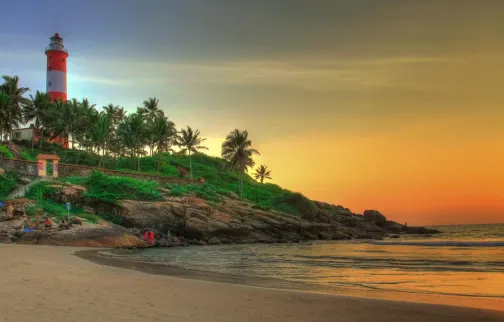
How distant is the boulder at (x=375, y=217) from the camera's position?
263 ft

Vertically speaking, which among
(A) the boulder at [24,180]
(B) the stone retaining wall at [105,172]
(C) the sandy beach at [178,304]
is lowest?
(C) the sandy beach at [178,304]

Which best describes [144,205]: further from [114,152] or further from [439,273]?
[114,152]

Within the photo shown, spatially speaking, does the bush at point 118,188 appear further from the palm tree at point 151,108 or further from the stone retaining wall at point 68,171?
the palm tree at point 151,108

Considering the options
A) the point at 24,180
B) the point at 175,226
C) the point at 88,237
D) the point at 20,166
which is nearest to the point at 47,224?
the point at 88,237

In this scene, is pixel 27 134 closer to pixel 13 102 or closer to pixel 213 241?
pixel 13 102

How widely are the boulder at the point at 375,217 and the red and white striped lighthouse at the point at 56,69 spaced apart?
66219mm

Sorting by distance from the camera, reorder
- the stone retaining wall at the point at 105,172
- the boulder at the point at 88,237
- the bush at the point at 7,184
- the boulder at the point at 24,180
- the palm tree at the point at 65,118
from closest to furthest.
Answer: the boulder at the point at 88,237 < the bush at the point at 7,184 < the boulder at the point at 24,180 < the stone retaining wall at the point at 105,172 < the palm tree at the point at 65,118

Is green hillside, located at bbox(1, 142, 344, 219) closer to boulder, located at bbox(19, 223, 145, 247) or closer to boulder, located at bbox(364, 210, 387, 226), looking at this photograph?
boulder, located at bbox(19, 223, 145, 247)

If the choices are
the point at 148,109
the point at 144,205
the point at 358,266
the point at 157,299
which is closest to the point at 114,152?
the point at 148,109

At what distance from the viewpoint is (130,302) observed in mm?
8836

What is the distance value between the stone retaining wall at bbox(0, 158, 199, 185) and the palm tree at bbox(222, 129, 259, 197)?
35.0 ft

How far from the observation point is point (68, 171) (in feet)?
149

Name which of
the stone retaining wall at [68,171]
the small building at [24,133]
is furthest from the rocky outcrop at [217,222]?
the small building at [24,133]

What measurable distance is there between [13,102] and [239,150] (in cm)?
3725
